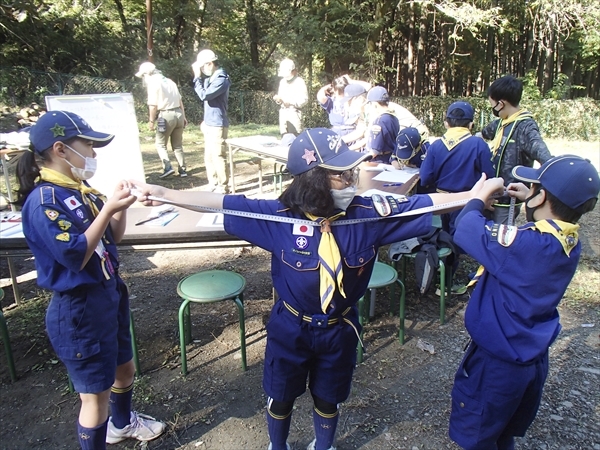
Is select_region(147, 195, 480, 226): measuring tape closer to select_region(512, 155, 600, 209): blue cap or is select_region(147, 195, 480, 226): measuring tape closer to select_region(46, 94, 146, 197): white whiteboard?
select_region(512, 155, 600, 209): blue cap

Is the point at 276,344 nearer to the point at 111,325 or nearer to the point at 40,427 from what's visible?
the point at 111,325

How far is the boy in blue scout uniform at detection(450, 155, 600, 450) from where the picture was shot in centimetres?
170

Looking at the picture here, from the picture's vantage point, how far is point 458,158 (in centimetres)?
406

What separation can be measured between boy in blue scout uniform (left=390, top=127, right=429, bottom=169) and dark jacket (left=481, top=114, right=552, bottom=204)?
44.6 inches

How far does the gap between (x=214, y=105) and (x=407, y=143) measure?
10.7 feet

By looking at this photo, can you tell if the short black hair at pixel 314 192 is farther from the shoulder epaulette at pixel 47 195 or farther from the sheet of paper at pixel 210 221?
the sheet of paper at pixel 210 221

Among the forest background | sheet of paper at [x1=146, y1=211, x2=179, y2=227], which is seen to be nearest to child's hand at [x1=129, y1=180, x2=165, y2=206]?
sheet of paper at [x1=146, y1=211, x2=179, y2=227]

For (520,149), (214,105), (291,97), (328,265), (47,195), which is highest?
(291,97)

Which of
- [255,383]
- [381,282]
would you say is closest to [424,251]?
[381,282]

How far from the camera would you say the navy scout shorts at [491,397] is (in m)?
1.89

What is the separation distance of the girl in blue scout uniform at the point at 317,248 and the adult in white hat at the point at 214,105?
201 inches

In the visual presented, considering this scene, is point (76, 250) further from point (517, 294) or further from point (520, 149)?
point (520, 149)

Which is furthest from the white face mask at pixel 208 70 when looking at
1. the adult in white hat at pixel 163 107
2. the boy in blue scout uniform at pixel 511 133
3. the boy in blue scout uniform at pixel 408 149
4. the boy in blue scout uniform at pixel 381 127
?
the boy in blue scout uniform at pixel 511 133

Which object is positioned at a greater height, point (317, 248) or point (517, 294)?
point (317, 248)
